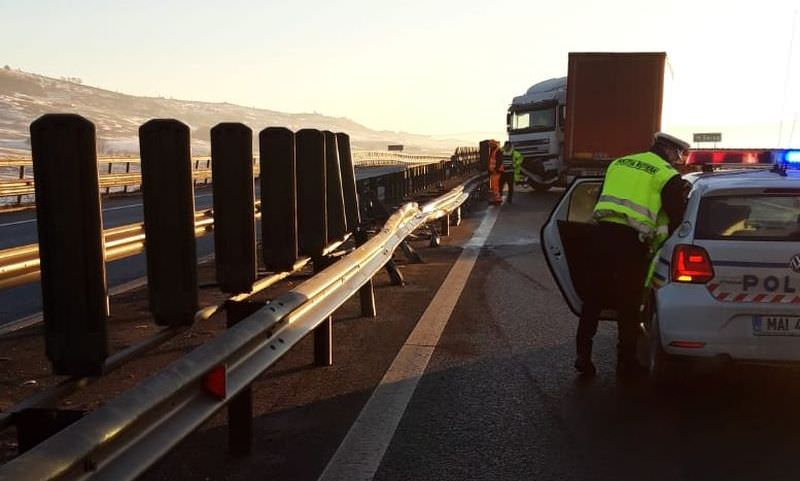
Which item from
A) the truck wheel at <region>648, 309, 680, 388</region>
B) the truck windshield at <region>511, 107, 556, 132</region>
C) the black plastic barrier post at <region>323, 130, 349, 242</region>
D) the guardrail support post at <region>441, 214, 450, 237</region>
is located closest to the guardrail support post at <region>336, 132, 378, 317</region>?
the black plastic barrier post at <region>323, 130, 349, 242</region>

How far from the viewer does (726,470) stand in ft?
12.7

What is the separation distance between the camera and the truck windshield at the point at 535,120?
2678 centimetres

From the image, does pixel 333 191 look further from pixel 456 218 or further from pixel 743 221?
pixel 456 218

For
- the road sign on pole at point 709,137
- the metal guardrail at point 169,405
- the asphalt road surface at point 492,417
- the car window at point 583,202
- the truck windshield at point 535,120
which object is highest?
the truck windshield at point 535,120

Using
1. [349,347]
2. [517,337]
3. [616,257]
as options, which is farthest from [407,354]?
[616,257]

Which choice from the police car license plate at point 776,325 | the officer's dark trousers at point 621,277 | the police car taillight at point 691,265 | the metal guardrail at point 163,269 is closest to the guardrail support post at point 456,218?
the metal guardrail at point 163,269

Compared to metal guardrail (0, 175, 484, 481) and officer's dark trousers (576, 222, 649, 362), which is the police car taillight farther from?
metal guardrail (0, 175, 484, 481)

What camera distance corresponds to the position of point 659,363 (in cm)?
517

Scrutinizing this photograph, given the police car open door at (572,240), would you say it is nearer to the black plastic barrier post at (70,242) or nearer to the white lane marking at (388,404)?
the white lane marking at (388,404)

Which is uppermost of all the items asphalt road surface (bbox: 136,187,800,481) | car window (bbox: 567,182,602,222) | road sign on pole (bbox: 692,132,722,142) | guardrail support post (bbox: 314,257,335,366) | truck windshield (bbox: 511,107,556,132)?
truck windshield (bbox: 511,107,556,132)

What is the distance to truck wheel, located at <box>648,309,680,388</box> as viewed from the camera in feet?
16.8

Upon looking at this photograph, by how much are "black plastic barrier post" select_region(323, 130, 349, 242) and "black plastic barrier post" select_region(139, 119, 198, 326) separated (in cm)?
347

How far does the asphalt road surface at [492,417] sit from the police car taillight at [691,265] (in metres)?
0.78

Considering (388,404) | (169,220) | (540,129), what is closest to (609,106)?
(540,129)
